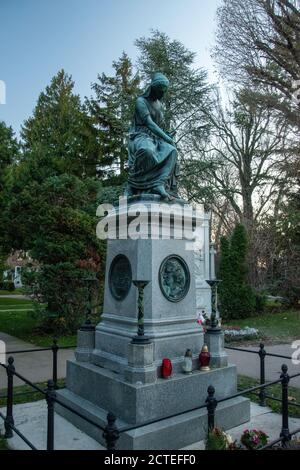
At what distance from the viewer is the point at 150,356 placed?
4914 millimetres

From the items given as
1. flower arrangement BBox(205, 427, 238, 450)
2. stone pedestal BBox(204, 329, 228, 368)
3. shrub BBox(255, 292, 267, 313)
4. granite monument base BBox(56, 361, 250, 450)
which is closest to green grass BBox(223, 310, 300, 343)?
shrub BBox(255, 292, 267, 313)

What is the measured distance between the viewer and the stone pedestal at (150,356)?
4801 millimetres

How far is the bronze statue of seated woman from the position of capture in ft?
20.0

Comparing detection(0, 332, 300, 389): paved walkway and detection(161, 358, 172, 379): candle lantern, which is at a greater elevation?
detection(161, 358, 172, 379): candle lantern

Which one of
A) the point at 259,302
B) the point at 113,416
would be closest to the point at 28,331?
the point at 113,416

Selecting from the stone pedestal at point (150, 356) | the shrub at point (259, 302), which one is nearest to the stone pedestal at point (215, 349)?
the stone pedestal at point (150, 356)

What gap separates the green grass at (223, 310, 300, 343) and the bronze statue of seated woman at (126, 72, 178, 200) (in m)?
9.53

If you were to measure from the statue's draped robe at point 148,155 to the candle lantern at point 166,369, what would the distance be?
8.32 ft

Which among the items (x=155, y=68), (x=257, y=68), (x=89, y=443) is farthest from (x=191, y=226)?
(x=155, y=68)

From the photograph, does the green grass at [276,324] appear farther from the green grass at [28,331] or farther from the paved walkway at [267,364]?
the green grass at [28,331]

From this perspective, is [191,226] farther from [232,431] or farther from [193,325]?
[232,431]

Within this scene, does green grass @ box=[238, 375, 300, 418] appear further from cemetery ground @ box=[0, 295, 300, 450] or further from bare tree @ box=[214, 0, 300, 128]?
bare tree @ box=[214, 0, 300, 128]

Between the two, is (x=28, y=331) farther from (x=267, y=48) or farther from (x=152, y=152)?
(x=267, y=48)

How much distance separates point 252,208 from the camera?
94.3 ft
